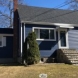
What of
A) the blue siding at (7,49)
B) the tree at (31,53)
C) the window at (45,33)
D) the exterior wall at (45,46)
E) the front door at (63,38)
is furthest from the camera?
the blue siding at (7,49)

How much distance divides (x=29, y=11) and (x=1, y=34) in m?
3.93

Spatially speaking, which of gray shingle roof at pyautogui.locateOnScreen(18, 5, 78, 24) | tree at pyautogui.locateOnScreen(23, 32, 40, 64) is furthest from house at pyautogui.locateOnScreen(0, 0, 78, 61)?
tree at pyautogui.locateOnScreen(23, 32, 40, 64)

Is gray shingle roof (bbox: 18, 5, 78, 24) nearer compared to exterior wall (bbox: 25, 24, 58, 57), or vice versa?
exterior wall (bbox: 25, 24, 58, 57)

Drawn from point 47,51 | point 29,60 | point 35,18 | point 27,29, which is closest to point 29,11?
point 35,18

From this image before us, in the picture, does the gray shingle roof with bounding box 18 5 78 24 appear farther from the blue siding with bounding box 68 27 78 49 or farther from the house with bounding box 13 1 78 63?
the blue siding with bounding box 68 27 78 49

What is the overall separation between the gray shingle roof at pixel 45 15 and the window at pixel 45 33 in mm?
932

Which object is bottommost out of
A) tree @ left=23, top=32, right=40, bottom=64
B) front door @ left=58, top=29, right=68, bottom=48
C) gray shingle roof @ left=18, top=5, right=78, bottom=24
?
tree @ left=23, top=32, right=40, bottom=64

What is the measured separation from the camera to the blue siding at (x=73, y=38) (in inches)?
836

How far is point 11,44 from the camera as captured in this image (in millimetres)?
22797

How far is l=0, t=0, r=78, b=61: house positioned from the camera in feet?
66.3

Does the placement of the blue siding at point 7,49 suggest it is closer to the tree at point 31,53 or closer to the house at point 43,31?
the house at point 43,31

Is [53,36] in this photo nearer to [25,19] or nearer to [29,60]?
[25,19]

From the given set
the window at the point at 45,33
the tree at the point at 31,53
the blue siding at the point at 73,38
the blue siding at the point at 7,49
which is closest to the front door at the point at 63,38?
the blue siding at the point at 73,38

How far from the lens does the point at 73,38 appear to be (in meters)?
21.4
